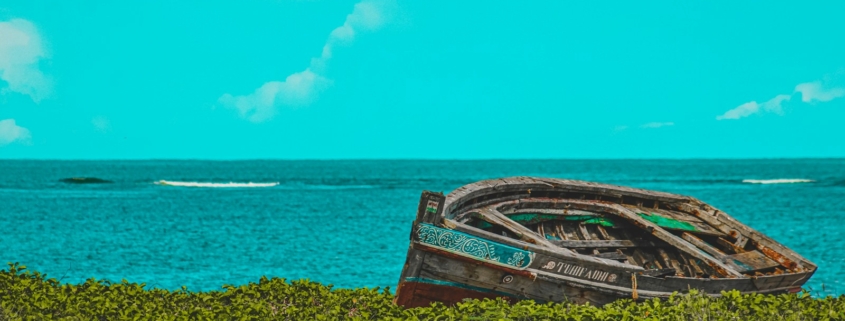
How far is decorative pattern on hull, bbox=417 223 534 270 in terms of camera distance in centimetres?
1024

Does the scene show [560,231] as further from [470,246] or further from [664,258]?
[470,246]

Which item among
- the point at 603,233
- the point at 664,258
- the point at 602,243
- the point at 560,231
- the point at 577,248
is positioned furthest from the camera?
the point at 603,233

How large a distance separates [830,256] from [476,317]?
25.7 meters

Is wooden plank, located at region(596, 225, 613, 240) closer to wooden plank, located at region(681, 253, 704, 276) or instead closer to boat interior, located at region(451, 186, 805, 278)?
boat interior, located at region(451, 186, 805, 278)

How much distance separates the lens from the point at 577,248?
13477 millimetres

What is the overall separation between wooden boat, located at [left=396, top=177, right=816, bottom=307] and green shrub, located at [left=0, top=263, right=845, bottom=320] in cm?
33

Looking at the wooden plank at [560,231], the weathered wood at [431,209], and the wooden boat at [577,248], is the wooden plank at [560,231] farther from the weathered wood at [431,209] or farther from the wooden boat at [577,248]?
the weathered wood at [431,209]

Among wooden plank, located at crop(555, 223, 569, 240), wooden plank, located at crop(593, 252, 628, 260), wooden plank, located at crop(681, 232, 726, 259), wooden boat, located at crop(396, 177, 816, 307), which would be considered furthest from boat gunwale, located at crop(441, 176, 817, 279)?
wooden plank, located at crop(593, 252, 628, 260)

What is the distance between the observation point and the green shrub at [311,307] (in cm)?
988

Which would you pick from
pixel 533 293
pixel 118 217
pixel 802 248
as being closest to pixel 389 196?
pixel 118 217

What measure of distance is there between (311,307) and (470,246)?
8.20 ft

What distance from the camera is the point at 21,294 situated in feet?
37.3

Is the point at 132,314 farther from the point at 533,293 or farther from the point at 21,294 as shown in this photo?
the point at 533,293

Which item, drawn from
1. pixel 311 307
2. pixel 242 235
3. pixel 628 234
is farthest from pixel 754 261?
pixel 242 235
